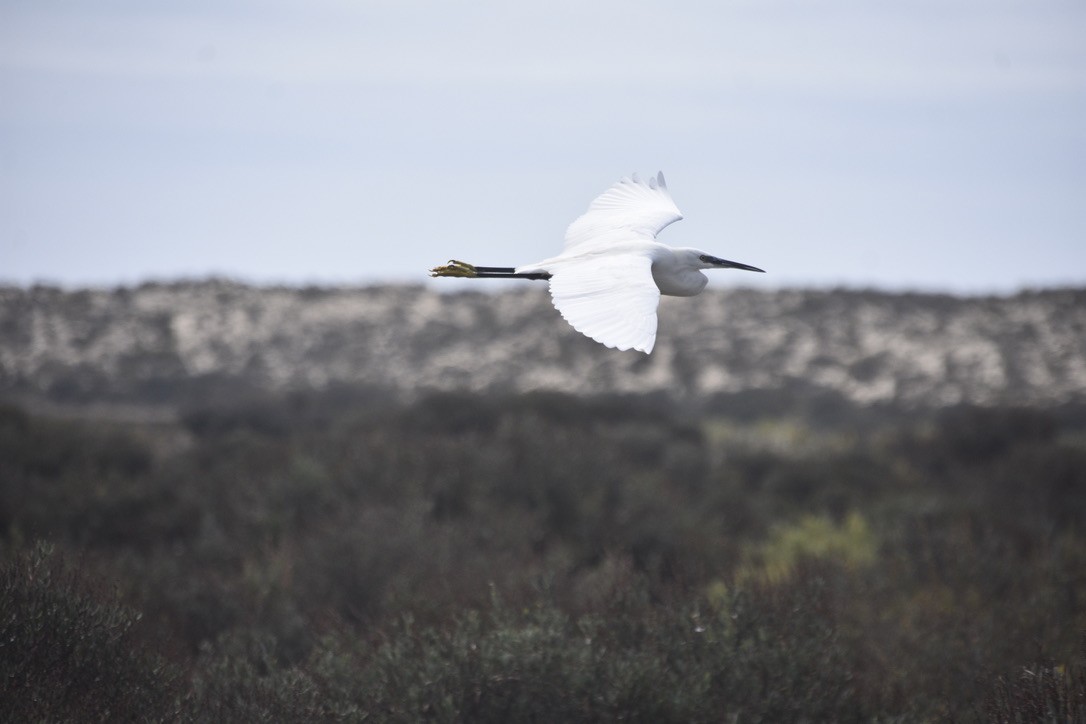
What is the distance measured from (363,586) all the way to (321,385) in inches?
896

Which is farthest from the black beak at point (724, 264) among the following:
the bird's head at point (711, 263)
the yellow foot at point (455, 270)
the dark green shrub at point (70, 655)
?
the dark green shrub at point (70, 655)

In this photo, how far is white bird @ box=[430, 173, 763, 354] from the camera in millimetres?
5180

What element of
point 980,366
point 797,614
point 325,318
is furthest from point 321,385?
point 797,614

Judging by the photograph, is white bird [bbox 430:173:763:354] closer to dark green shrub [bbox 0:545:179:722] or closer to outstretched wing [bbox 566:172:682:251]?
outstretched wing [bbox 566:172:682:251]

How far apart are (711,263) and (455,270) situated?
150 centimetres

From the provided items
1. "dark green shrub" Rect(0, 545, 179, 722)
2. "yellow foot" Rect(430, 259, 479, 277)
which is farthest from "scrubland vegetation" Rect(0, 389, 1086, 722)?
"yellow foot" Rect(430, 259, 479, 277)

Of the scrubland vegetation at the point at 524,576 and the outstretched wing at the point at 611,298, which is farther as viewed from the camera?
the scrubland vegetation at the point at 524,576

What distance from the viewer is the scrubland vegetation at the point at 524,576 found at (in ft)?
20.4

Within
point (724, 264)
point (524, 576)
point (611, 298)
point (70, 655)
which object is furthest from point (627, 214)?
point (70, 655)

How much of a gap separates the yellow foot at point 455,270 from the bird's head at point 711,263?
1.28 meters

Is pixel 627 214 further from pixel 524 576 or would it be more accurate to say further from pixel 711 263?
pixel 524 576

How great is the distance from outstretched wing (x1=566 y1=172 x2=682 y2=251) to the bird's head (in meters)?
0.44

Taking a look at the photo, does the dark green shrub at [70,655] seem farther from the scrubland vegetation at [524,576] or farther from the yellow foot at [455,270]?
the yellow foot at [455,270]

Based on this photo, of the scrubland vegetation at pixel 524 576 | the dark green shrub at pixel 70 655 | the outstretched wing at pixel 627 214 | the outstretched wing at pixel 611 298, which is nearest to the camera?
the outstretched wing at pixel 611 298
